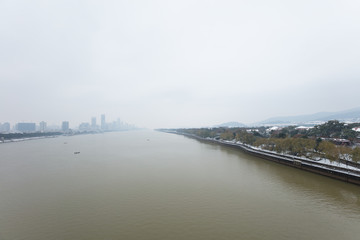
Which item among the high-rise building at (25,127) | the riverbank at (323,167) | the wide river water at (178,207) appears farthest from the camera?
the high-rise building at (25,127)

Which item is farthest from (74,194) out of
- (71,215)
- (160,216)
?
(160,216)

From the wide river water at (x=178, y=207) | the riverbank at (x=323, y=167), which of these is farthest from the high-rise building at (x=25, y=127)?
the riverbank at (x=323, y=167)

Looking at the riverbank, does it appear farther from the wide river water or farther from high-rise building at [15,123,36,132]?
high-rise building at [15,123,36,132]

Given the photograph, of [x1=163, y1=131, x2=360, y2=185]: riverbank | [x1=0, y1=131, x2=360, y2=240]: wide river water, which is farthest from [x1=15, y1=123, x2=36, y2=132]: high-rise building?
[x1=163, y1=131, x2=360, y2=185]: riverbank

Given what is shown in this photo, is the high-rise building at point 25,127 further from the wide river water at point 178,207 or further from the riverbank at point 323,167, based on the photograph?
the riverbank at point 323,167

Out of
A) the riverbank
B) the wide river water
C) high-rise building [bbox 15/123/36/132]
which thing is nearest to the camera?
the wide river water

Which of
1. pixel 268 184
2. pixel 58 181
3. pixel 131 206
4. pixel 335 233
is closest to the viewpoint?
pixel 335 233

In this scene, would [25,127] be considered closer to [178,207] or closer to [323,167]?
[178,207]

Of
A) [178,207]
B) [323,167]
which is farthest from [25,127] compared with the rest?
[323,167]

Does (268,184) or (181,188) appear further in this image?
(268,184)

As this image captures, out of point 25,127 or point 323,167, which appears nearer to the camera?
point 323,167

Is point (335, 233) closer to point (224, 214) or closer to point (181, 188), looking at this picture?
point (224, 214)
